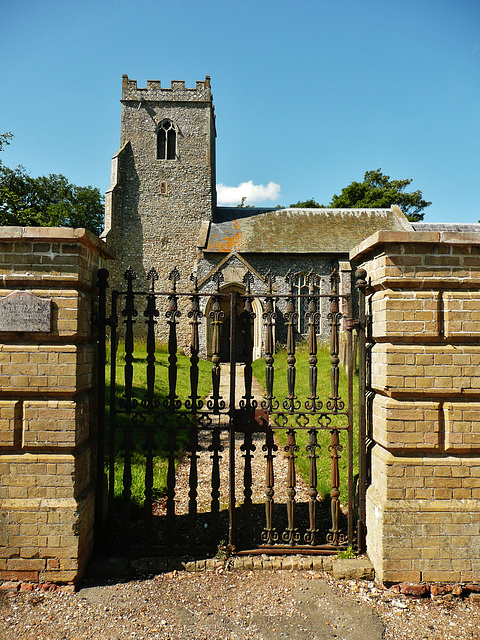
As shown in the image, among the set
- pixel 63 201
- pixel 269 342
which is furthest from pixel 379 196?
pixel 269 342

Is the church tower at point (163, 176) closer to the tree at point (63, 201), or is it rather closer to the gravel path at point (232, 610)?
the tree at point (63, 201)

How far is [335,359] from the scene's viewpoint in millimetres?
3646

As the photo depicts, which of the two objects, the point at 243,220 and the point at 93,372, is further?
the point at 243,220

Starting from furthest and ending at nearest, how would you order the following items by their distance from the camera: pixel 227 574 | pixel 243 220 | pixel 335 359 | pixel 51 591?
1. pixel 243 220
2. pixel 335 359
3. pixel 227 574
4. pixel 51 591

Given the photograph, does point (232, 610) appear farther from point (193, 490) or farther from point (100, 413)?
point (100, 413)

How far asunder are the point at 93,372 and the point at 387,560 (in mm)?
2739

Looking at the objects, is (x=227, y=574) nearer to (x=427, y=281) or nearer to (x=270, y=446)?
(x=270, y=446)

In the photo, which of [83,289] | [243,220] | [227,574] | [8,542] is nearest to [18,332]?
[83,289]

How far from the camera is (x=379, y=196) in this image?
36031mm

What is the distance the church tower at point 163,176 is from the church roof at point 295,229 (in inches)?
84.7

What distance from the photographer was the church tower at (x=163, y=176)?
25.6 m

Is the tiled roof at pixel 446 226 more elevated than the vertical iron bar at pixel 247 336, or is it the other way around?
the tiled roof at pixel 446 226

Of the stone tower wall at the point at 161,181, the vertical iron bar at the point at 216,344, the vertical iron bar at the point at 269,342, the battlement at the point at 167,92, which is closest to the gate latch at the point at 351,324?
the vertical iron bar at the point at 269,342

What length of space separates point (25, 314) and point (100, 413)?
1033 mm
